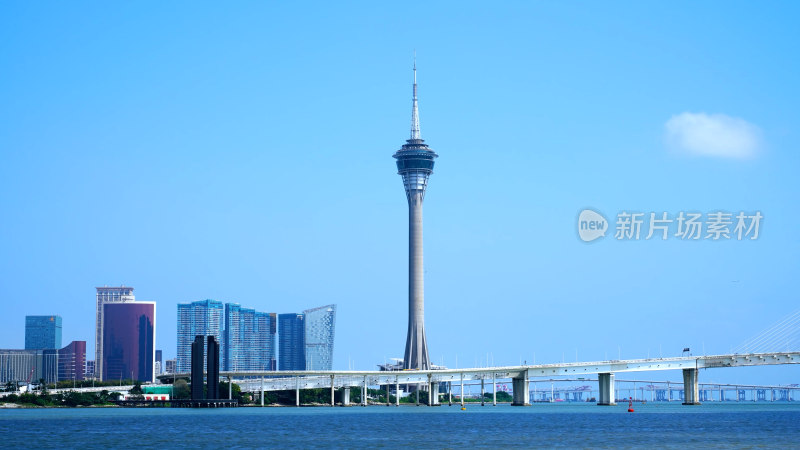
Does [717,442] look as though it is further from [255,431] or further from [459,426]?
[255,431]

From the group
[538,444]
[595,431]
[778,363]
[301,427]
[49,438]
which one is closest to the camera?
[538,444]

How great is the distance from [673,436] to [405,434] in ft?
76.7

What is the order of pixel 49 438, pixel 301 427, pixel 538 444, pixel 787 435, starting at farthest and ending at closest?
pixel 301 427 < pixel 787 435 < pixel 49 438 < pixel 538 444

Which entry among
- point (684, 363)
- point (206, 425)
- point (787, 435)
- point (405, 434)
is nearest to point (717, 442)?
point (787, 435)

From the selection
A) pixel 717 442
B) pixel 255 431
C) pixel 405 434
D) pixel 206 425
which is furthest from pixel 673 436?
pixel 206 425

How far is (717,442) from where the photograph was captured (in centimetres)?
8031

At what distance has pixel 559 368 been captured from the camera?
19588 centimetres

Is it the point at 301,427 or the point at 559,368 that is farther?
the point at 559,368

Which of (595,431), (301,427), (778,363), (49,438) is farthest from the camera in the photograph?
(778,363)

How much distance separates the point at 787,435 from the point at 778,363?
10225 centimetres

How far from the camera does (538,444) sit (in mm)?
77188

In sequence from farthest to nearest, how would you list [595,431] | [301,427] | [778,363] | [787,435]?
[778,363], [301,427], [595,431], [787,435]

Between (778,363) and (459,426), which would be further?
(778,363)

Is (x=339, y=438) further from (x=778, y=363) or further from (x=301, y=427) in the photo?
(x=778, y=363)
